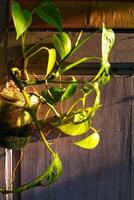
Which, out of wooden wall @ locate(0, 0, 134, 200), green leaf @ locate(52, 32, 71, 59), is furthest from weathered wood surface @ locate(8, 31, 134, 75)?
green leaf @ locate(52, 32, 71, 59)

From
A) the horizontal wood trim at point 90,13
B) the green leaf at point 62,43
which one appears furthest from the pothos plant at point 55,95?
the horizontal wood trim at point 90,13

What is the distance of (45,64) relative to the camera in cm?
147

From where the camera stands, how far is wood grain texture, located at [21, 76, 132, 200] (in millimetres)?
1497

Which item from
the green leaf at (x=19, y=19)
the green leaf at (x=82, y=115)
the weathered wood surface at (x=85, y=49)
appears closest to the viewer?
the green leaf at (x=19, y=19)

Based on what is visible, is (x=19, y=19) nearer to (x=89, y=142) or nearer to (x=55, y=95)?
(x=55, y=95)

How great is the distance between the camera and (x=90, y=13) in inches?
58.1

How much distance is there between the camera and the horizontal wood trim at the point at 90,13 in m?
1.47

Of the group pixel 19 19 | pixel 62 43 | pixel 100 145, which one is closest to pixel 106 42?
pixel 62 43

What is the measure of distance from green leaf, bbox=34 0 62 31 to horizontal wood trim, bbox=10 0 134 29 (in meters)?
0.22

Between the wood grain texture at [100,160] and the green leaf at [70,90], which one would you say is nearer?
the green leaf at [70,90]

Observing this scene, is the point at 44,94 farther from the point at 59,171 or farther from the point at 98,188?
the point at 98,188

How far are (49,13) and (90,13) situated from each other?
246 millimetres

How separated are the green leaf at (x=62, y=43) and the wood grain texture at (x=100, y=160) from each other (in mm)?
241

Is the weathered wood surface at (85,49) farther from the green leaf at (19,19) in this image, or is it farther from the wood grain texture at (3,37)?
the green leaf at (19,19)
